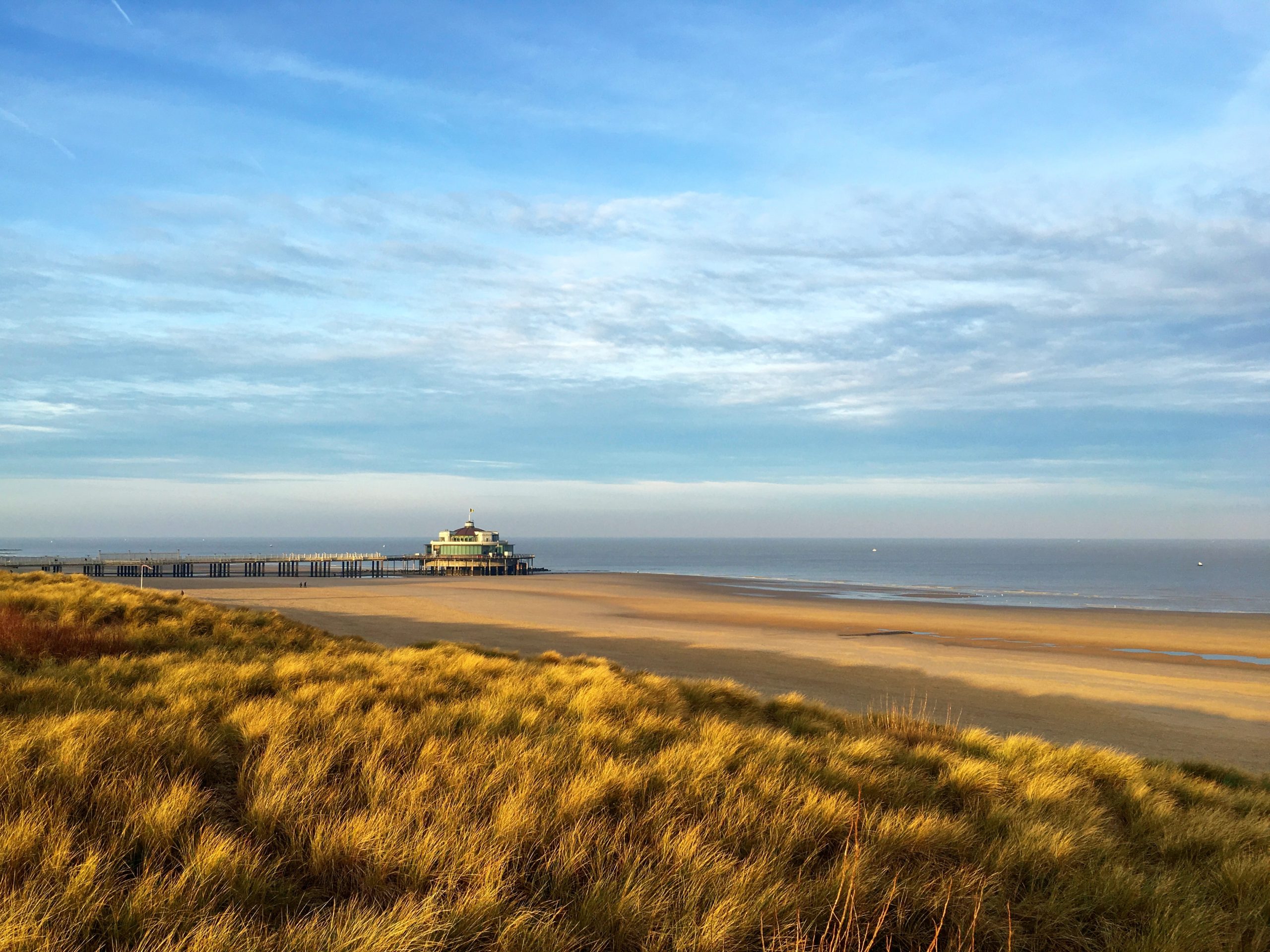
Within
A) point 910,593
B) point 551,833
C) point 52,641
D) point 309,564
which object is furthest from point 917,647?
point 309,564

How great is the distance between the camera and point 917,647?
2961 cm

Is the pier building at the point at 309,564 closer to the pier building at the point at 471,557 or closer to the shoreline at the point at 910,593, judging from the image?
the pier building at the point at 471,557

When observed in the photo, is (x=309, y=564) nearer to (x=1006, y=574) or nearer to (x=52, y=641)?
(x=1006, y=574)

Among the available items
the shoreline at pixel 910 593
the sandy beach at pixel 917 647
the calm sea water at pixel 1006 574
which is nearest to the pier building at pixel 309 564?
the calm sea water at pixel 1006 574

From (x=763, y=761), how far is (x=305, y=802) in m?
3.84

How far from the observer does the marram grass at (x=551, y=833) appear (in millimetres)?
3873

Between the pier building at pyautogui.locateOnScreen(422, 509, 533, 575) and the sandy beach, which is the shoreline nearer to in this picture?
the sandy beach

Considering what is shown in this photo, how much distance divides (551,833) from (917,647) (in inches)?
1072

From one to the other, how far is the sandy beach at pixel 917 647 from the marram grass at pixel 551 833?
315 inches

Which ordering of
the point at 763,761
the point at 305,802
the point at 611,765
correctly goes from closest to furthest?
1. the point at 305,802
2. the point at 611,765
3. the point at 763,761

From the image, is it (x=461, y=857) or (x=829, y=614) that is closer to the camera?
(x=461, y=857)

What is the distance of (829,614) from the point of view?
42.7 metres

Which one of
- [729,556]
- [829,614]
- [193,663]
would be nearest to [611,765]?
[193,663]

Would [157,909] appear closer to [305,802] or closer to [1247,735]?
[305,802]
